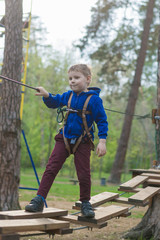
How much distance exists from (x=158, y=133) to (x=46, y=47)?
86.7 feet

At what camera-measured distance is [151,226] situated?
17.6 ft

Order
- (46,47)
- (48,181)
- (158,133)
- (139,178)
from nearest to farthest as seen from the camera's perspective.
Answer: (48,181) < (139,178) < (158,133) < (46,47)

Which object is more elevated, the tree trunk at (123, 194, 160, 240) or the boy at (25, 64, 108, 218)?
the boy at (25, 64, 108, 218)

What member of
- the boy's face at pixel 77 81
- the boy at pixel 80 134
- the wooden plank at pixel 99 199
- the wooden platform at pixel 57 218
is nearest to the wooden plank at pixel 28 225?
the wooden platform at pixel 57 218

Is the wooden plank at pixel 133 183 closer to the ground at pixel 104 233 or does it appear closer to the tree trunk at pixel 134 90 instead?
the ground at pixel 104 233

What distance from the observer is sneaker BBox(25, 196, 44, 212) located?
2.84m

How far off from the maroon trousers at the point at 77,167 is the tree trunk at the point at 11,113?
360 centimetres

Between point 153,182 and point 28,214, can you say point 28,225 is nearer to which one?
point 28,214

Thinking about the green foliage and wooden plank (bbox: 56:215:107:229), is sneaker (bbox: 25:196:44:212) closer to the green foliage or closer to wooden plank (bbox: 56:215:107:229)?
wooden plank (bbox: 56:215:107:229)

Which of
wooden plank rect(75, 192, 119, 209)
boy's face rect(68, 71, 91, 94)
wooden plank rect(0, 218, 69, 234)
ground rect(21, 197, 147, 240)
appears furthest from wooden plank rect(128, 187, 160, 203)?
ground rect(21, 197, 147, 240)

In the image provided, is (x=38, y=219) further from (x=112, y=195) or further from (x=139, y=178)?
(x=139, y=178)

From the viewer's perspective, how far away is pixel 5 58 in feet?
21.8

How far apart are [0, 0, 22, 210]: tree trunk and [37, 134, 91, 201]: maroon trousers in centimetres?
360

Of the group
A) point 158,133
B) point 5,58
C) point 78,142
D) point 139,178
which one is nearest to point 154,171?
point 139,178
